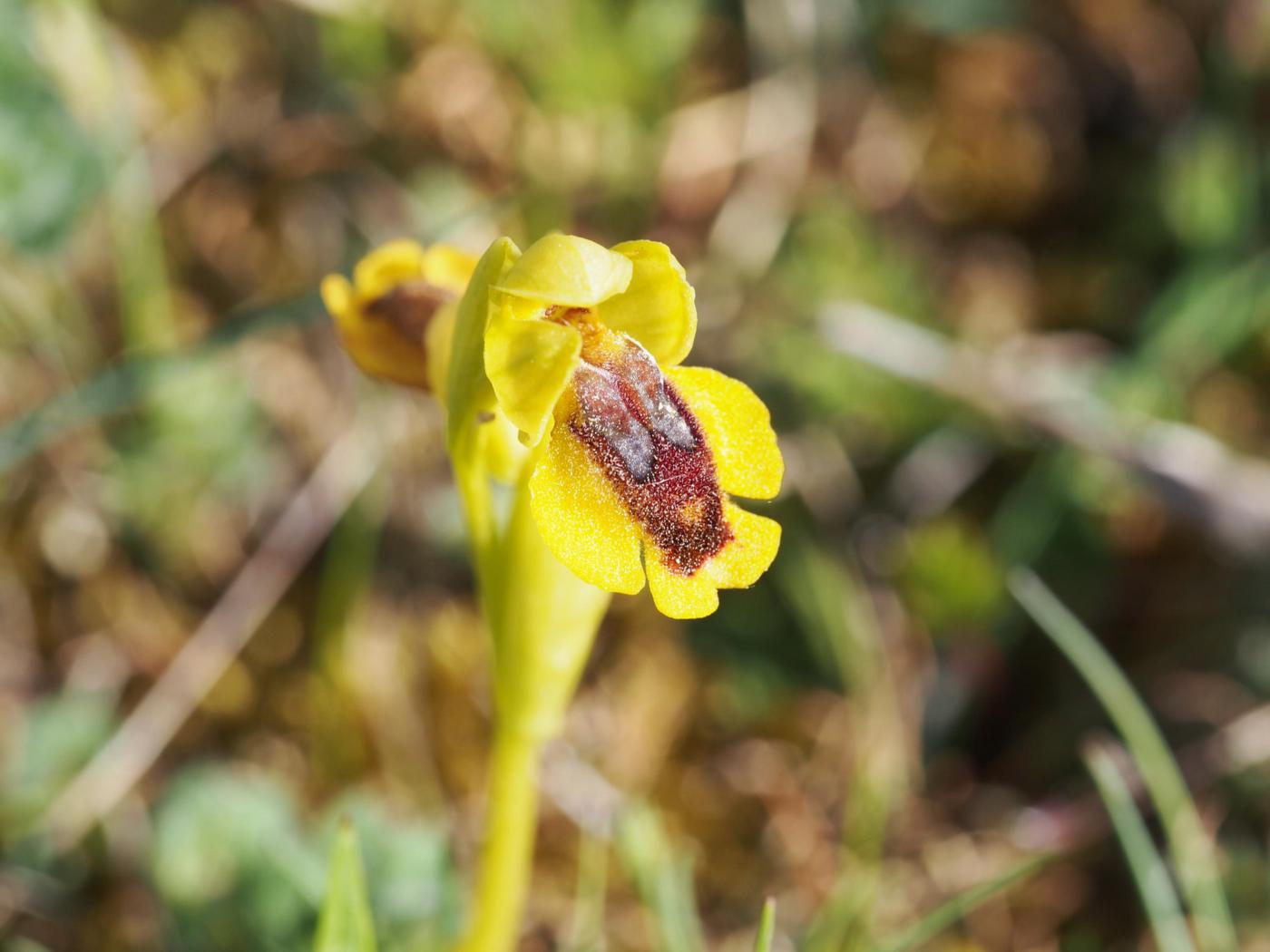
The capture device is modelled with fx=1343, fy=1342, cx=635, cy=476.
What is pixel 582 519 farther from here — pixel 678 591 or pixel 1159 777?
pixel 1159 777

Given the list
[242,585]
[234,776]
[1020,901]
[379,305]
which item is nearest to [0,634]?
[242,585]

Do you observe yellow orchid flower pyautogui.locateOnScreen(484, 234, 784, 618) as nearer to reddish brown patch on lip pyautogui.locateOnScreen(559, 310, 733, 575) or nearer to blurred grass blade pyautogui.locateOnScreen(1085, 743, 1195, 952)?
reddish brown patch on lip pyautogui.locateOnScreen(559, 310, 733, 575)

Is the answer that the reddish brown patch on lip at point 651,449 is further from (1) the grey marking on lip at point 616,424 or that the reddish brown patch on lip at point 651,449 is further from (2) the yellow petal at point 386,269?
(2) the yellow petal at point 386,269

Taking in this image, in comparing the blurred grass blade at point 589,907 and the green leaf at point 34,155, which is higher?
the green leaf at point 34,155

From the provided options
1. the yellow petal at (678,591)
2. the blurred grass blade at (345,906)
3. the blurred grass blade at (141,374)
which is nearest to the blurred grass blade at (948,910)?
the yellow petal at (678,591)

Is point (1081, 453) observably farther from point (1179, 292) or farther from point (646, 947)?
point (646, 947)

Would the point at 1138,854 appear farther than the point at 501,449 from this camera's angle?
Yes

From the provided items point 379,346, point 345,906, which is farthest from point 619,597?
point 345,906
